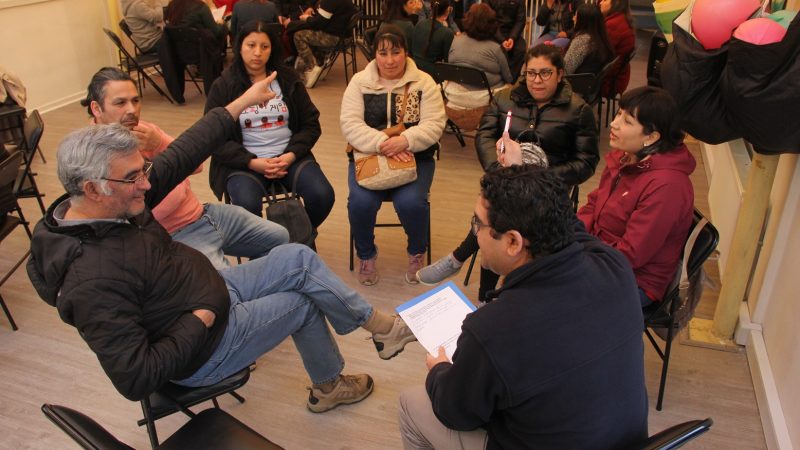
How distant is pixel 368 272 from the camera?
3420mm

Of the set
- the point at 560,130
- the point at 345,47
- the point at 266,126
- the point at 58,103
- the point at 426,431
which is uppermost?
the point at 560,130

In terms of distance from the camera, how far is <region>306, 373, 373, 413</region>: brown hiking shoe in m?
2.53

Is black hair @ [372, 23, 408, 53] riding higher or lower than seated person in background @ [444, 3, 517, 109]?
higher

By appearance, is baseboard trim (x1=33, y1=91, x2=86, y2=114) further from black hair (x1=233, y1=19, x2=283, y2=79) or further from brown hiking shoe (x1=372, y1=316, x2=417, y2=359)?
brown hiking shoe (x1=372, y1=316, x2=417, y2=359)

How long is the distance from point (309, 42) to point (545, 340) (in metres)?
5.99

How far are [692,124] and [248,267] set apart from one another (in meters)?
1.78

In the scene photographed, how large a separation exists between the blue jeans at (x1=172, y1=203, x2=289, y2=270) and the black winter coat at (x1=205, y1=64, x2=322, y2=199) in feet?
1.56

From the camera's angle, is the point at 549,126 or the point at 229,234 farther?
the point at 549,126

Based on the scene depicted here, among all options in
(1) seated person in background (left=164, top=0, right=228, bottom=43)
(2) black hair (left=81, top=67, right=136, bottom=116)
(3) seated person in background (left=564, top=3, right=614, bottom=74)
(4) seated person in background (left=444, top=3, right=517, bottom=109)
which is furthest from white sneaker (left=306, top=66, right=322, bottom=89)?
(2) black hair (left=81, top=67, right=136, bottom=116)

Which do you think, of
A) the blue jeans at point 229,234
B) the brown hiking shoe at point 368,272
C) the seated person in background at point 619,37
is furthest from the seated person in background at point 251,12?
the blue jeans at point 229,234

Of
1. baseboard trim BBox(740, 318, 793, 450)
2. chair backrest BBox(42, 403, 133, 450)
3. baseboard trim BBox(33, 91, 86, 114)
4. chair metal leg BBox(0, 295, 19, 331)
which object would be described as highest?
chair backrest BBox(42, 403, 133, 450)

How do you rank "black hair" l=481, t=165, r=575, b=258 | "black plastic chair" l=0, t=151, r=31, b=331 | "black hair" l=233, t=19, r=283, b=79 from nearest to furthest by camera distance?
"black hair" l=481, t=165, r=575, b=258 < "black plastic chair" l=0, t=151, r=31, b=331 < "black hair" l=233, t=19, r=283, b=79

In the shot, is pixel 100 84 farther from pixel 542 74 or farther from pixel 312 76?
pixel 312 76

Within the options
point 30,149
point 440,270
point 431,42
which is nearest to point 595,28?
point 431,42
